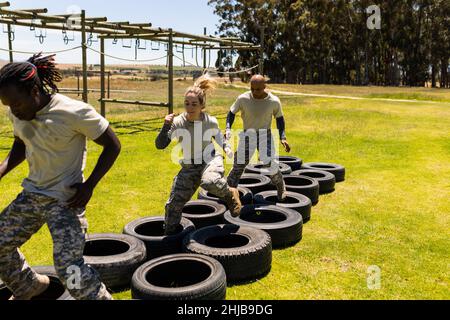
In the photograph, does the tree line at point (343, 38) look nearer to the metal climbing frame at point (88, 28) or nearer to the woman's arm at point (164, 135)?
the metal climbing frame at point (88, 28)

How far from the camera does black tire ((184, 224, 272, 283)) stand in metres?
4.36

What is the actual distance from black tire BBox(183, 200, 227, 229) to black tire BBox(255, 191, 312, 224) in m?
0.76

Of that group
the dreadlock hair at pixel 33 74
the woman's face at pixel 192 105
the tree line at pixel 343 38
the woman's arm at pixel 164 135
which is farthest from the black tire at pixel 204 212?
the tree line at pixel 343 38

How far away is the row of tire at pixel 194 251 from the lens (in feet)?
12.5

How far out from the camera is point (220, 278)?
152 inches

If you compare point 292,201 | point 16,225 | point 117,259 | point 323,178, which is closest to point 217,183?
point 117,259

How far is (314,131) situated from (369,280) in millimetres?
11323

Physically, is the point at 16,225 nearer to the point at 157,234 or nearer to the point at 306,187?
the point at 157,234

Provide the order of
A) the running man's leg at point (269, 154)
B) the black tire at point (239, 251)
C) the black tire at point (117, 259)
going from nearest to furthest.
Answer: the black tire at point (117, 259)
the black tire at point (239, 251)
the running man's leg at point (269, 154)

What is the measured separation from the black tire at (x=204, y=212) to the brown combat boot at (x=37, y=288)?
2268mm

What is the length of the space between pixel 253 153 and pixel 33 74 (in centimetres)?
387

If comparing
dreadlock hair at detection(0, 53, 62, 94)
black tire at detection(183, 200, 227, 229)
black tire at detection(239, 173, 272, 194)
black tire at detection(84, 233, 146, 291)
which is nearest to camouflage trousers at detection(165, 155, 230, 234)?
black tire at detection(84, 233, 146, 291)
